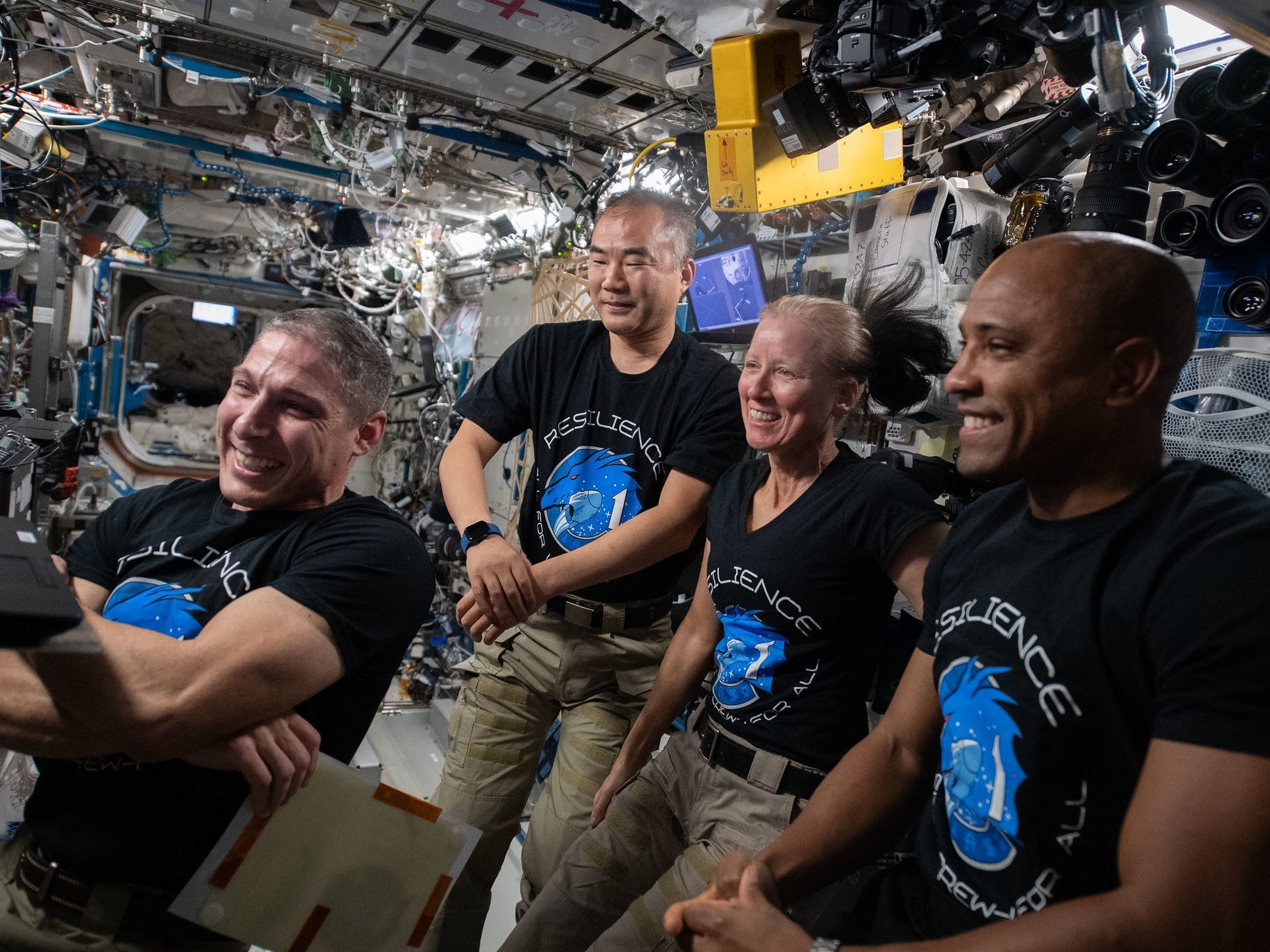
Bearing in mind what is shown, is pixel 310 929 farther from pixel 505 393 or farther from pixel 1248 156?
pixel 1248 156

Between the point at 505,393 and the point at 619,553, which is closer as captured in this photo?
the point at 619,553

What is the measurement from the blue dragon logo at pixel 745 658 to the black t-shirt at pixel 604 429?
17.1 inches

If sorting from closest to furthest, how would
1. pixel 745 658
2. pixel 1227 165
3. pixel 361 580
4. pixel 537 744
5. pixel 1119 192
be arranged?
pixel 361 580 < pixel 745 658 < pixel 1227 165 < pixel 1119 192 < pixel 537 744

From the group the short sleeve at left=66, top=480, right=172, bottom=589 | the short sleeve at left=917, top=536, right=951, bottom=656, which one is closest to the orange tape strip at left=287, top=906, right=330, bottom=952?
the short sleeve at left=66, top=480, right=172, bottom=589

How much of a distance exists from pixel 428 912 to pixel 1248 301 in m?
2.35

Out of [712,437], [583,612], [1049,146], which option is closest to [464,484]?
[583,612]

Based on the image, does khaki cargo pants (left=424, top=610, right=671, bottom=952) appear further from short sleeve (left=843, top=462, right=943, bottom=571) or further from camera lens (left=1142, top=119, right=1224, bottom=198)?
camera lens (left=1142, top=119, right=1224, bottom=198)

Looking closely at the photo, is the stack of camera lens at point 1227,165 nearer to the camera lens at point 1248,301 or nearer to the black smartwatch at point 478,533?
the camera lens at point 1248,301

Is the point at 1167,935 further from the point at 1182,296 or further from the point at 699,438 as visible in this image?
the point at 699,438

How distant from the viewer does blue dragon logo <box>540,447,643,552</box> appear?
232cm

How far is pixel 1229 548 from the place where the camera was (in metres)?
0.99

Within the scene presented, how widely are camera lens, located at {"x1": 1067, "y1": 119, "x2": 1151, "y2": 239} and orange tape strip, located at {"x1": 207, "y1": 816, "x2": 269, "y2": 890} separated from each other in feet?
7.72

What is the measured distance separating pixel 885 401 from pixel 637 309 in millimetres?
754

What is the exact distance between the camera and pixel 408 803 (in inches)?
60.2
